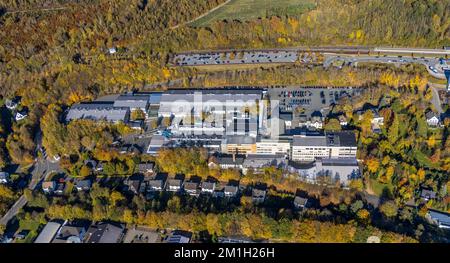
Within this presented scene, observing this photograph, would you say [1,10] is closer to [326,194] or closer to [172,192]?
[172,192]

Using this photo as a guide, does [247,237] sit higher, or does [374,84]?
[374,84]

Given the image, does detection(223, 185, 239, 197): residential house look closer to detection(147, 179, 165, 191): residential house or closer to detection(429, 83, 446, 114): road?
detection(147, 179, 165, 191): residential house

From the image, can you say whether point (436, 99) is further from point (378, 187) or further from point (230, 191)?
point (230, 191)

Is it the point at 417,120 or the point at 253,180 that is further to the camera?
the point at 417,120

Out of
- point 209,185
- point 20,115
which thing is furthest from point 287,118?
point 20,115

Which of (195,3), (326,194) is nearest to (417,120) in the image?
(326,194)
